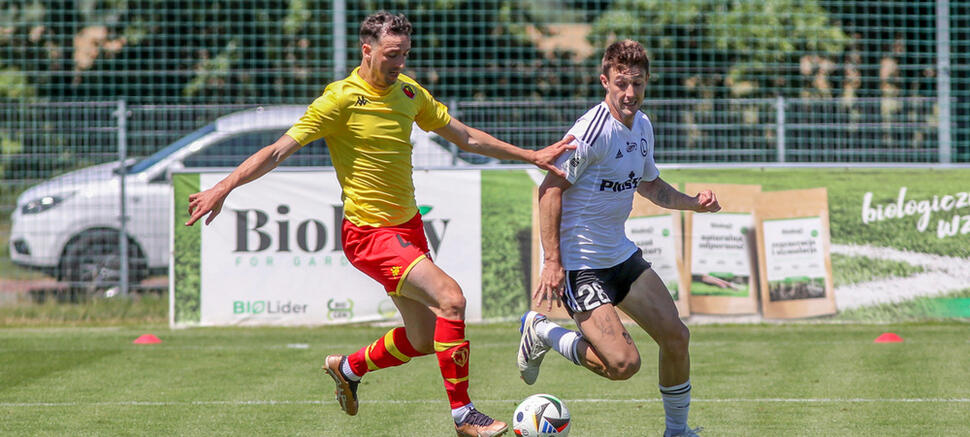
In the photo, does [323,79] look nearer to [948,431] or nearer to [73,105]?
[73,105]

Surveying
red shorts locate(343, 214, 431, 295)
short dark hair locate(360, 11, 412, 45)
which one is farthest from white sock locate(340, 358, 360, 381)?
short dark hair locate(360, 11, 412, 45)

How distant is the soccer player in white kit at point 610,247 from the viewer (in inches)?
251

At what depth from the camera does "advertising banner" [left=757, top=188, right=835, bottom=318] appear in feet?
40.6

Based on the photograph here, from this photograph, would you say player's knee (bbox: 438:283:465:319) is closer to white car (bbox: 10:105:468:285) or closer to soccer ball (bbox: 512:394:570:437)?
soccer ball (bbox: 512:394:570:437)

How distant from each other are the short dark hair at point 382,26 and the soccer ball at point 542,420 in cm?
206

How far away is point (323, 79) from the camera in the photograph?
717 inches

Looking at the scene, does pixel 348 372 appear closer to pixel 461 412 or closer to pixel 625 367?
pixel 461 412

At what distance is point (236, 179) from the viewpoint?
6.23 metres

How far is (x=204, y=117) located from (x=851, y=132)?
7.36 meters

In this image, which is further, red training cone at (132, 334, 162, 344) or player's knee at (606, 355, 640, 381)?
red training cone at (132, 334, 162, 344)

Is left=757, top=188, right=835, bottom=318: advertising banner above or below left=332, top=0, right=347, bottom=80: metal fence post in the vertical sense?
below

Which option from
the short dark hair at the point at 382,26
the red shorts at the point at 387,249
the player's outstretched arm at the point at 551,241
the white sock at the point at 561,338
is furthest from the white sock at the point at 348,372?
the short dark hair at the point at 382,26

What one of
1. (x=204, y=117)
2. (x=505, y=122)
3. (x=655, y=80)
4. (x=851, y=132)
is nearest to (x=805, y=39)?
(x=655, y=80)

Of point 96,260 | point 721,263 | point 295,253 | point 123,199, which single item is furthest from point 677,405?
point 96,260
